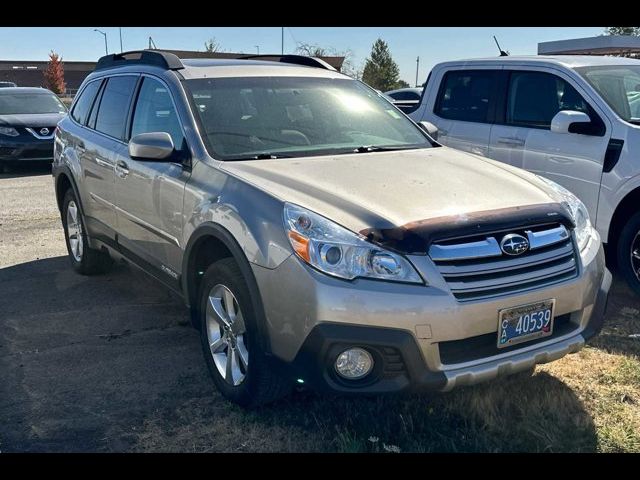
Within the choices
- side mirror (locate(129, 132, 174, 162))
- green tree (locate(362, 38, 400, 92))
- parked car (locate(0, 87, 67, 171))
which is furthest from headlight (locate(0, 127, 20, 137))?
green tree (locate(362, 38, 400, 92))

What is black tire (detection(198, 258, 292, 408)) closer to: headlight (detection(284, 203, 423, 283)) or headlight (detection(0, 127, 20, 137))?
headlight (detection(284, 203, 423, 283))

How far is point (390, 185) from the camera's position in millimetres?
3258

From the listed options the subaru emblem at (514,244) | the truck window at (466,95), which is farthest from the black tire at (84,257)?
the subaru emblem at (514,244)

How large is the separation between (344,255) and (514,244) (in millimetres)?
791

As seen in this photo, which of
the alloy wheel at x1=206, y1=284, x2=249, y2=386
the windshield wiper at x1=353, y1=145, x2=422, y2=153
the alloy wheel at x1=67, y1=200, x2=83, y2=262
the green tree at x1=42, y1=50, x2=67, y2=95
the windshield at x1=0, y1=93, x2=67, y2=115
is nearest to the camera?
the alloy wheel at x1=206, y1=284, x2=249, y2=386

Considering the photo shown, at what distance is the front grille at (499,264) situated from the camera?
2.82 meters

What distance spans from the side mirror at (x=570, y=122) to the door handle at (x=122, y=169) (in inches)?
128

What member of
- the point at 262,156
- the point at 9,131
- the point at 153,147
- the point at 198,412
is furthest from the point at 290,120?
the point at 9,131

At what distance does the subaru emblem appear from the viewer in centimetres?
294

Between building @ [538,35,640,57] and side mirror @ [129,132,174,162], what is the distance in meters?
12.3

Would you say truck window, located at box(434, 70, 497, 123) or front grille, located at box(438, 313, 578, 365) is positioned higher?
truck window, located at box(434, 70, 497, 123)

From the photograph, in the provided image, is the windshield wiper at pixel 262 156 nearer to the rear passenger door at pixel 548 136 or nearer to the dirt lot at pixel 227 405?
the dirt lot at pixel 227 405

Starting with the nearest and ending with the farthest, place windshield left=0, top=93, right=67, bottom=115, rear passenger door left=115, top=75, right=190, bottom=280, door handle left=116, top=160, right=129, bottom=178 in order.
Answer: rear passenger door left=115, top=75, right=190, bottom=280 → door handle left=116, top=160, right=129, bottom=178 → windshield left=0, top=93, right=67, bottom=115
